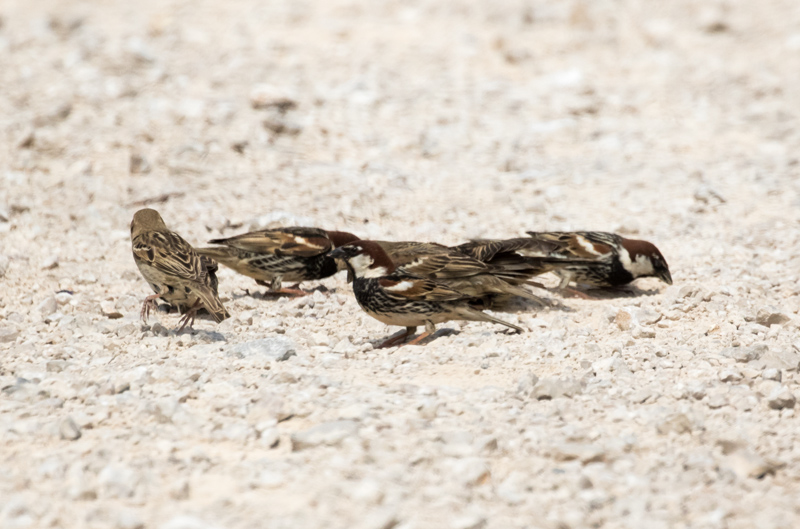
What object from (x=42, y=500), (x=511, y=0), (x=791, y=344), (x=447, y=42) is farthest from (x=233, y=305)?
(x=511, y=0)

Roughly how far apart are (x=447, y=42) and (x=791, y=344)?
8923 millimetres

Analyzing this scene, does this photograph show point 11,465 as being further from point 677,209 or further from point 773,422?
point 677,209

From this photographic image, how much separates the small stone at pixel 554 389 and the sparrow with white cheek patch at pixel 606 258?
2593mm

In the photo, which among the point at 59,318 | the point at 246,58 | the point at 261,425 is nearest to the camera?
the point at 261,425

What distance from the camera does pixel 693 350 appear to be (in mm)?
5660

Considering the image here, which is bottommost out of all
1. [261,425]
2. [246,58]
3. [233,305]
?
[233,305]

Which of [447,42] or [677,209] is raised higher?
[447,42]

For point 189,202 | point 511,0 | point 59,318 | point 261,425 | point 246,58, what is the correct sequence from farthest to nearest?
point 511,0
point 246,58
point 189,202
point 59,318
point 261,425

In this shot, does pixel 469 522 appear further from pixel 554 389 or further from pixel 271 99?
pixel 271 99

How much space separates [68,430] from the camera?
437 cm

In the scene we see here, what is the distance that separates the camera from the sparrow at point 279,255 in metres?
7.43

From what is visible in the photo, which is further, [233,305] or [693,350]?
[233,305]

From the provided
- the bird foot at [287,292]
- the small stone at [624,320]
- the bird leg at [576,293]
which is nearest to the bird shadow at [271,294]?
the bird foot at [287,292]

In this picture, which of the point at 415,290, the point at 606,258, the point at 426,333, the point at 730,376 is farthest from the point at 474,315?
the point at 730,376
